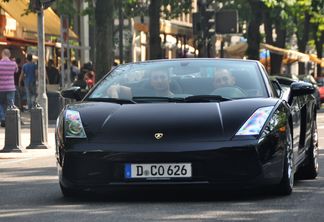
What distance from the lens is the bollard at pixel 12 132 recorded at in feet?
58.4

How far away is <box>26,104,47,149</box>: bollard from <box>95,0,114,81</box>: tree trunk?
10815 millimetres

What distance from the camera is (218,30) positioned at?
29625 mm

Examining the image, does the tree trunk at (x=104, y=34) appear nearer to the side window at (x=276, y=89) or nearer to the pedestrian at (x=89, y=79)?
the pedestrian at (x=89, y=79)

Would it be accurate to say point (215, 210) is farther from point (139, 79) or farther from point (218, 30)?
point (218, 30)

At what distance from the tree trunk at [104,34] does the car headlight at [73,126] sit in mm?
19800

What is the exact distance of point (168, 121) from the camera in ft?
31.6

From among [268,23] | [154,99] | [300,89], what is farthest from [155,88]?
[268,23]

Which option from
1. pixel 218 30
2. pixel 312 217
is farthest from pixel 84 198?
pixel 218 30

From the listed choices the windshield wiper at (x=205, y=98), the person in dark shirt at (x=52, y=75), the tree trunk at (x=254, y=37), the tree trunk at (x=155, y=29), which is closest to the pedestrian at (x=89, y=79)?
the person in dark shirt at (x=52, y=75)

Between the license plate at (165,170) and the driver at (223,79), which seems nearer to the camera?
the license plate at (165,170)

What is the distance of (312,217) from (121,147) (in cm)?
174

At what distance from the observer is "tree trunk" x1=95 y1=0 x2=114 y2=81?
29.7 meters

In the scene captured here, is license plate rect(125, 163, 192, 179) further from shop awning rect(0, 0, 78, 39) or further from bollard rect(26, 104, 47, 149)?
shop awning rect(0, 0, 78, 39)

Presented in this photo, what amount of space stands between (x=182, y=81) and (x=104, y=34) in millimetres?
19230
